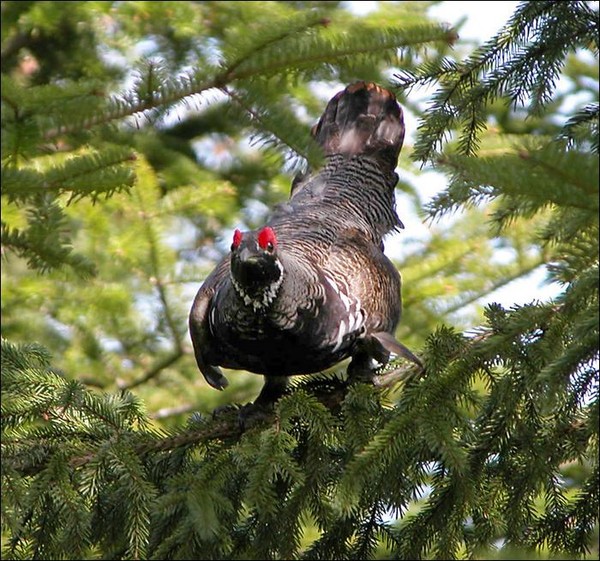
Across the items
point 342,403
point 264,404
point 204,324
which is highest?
point 342,403

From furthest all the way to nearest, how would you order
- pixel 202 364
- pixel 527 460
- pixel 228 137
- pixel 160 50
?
1. pixel 228 137
2. pixel 160 50
3. pixel 202 364
4. pixel 527 460

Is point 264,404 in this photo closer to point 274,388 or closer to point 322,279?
point 274,388

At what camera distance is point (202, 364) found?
4262mm

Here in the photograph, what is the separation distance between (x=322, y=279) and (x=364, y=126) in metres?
1.63

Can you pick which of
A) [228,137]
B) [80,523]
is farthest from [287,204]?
[228,137]

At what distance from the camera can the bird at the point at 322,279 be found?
3746 millimetres

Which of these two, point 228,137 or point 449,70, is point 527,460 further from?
point 228,137

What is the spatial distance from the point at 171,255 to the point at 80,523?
13.0ft

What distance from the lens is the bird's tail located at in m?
5.42

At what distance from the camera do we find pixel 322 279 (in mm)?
4055

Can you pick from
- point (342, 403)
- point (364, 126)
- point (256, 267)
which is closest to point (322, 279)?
point (256, 267)

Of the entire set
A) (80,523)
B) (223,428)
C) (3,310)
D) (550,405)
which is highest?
(550,405)

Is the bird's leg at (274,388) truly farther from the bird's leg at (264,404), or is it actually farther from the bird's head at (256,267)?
the bird's head at (256,267)

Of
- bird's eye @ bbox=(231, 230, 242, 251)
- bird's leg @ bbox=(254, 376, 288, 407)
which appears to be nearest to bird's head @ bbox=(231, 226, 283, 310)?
bird's eye @ bbox=(231, 230, 242, 251)
